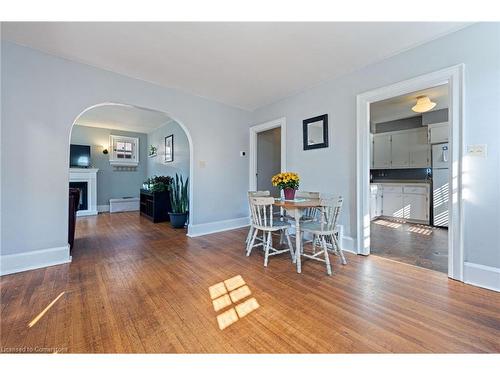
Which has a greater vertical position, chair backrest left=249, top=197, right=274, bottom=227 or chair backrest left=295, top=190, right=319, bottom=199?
chair backrest left=295, top=190, right=319, bottom=199

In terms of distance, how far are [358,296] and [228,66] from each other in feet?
9.71

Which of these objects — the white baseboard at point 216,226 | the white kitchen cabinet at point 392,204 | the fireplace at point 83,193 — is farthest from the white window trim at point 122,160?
the white kitchen cabinet at point 392,204

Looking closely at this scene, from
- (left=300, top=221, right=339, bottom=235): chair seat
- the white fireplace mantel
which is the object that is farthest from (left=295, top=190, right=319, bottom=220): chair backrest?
the white fireplace mantel

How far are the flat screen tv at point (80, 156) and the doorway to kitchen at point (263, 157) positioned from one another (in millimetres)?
5109

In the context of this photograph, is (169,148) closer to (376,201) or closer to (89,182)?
(89,182)

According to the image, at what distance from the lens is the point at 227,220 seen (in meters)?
4.27

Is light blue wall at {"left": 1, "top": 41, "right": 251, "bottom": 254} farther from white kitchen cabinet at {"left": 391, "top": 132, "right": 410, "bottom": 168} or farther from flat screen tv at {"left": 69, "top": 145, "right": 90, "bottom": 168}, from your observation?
white kitchen cabinet at {"left": 391, "top": 132, "right": 410, "bottom": 168}

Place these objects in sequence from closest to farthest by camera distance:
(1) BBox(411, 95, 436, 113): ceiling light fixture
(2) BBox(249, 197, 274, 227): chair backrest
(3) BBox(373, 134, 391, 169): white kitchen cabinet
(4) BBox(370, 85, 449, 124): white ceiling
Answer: (2) BBox(249, 197, 274, 227): chair backrest < (1) BBox(411, 95, 436, 113): ceiling light fixture < (4) BBox(370, 85, 449, 124): white ceiling < (3) BBox(373, 134, 391, 169): white kitchen cabinet

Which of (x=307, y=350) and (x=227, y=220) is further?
(x=227, y=220)

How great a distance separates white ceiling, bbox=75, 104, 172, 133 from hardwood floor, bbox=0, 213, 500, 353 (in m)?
3.64

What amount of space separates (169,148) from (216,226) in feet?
9.99

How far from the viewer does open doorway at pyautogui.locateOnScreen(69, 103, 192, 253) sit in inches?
202
